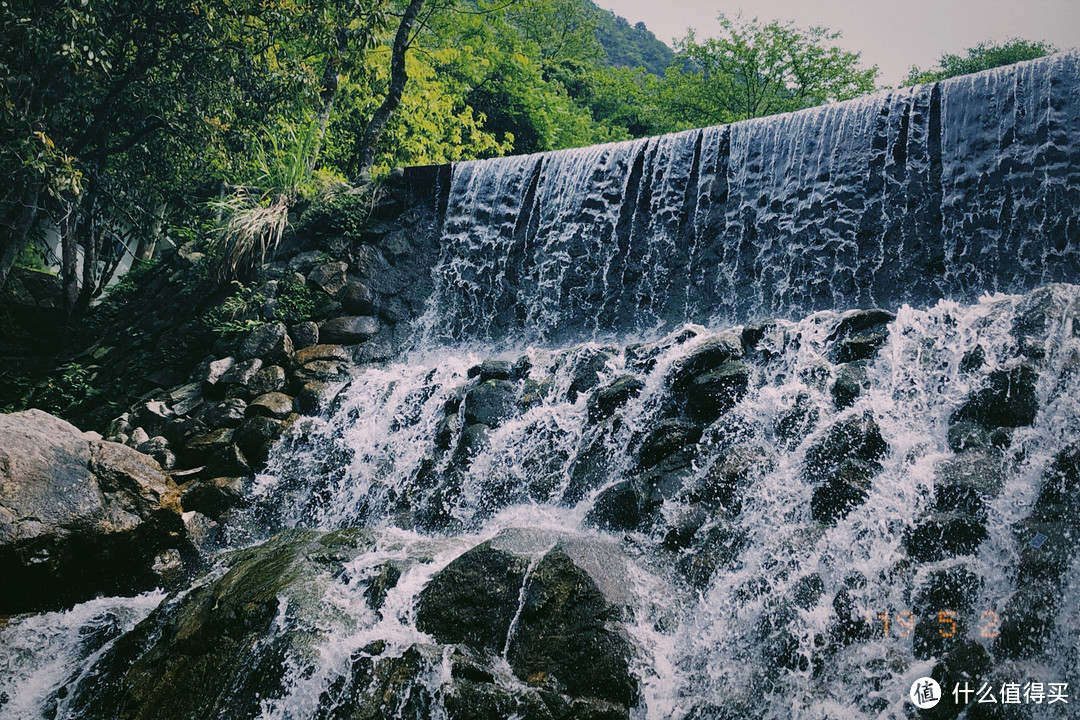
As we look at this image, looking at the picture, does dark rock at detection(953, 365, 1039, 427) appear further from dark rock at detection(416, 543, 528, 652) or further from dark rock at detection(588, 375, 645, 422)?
dark rock at detection(416, 543, 528, 652)

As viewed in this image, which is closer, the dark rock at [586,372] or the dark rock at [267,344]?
the dark rock at [586,372]

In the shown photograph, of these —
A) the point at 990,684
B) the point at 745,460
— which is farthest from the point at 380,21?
the point at 990,684

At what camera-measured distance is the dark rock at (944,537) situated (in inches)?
151

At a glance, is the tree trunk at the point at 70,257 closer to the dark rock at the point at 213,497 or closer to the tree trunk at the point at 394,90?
the tree trunk at the point at 394,90

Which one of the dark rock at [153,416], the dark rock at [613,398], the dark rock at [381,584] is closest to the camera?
the dark rock at [381,584]

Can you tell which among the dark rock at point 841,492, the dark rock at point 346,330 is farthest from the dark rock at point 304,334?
the dark rock at point 841,492

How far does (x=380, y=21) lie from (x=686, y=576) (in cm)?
880

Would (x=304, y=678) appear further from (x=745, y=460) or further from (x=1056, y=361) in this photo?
(x=1056, y=361)

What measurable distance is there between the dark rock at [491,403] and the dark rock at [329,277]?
12.7ft

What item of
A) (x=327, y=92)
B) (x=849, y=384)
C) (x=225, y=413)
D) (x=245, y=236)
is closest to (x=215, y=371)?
(x=225, y=413)

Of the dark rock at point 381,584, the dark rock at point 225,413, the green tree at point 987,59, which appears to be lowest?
the dark rock at point 381,584

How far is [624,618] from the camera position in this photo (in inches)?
153

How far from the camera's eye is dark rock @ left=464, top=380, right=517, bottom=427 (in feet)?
22.1

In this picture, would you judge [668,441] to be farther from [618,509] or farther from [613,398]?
[613,398]
